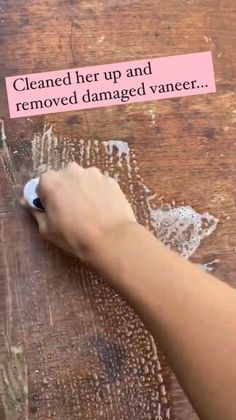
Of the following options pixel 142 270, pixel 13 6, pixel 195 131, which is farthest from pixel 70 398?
pixel 13 6

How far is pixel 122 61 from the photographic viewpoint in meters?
0.82

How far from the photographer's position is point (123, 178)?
0.80 meters

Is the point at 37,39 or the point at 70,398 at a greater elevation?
the point at 37,39

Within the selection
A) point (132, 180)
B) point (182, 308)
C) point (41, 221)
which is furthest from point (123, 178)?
point (182, 308)

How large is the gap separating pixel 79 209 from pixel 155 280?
14 cm

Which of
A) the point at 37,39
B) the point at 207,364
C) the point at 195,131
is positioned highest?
the point at 37,39

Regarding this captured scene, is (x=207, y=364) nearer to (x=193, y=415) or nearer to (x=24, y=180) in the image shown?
(x=193, y=415)

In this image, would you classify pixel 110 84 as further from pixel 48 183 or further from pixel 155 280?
pixel 155 280

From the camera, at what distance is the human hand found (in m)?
0.74

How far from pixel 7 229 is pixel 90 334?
158 mm

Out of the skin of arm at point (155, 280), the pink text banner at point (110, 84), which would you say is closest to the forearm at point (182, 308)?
the skin of arm at point (155, 280)

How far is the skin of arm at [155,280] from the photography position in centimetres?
59

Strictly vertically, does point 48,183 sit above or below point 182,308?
above

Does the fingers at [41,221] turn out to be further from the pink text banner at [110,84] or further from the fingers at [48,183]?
the pink text banner at [110,84]
